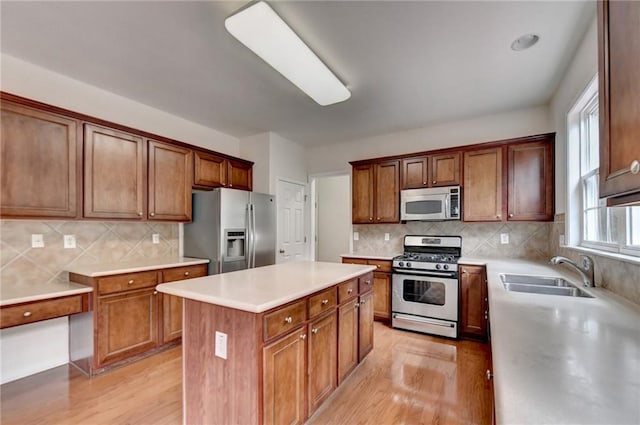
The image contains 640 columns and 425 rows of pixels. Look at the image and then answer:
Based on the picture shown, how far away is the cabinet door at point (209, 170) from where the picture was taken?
3463mm

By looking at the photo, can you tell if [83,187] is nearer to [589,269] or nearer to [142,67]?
[142,67]

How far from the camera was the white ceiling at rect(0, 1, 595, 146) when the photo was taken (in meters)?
1.81

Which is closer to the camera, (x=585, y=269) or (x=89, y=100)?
(x=585, y=269)

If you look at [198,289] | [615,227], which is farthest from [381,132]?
[198,289]

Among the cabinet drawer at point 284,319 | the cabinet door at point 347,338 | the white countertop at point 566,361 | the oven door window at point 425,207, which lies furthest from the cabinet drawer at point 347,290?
the oven door window at point 425,207

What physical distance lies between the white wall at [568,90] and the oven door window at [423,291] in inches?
56.8

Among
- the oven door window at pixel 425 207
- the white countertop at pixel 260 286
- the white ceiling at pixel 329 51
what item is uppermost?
the white ceiling at pixel 329 51

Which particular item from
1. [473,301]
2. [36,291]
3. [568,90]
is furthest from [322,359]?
[568,90]

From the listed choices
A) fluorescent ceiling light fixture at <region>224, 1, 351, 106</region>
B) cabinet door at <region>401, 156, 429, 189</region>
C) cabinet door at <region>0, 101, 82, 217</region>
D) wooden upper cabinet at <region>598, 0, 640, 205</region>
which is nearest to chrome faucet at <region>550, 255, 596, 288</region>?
wooden upper cabinet at <region>598, 0, 640, 205</region>

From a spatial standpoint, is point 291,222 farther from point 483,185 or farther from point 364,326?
point 483,185

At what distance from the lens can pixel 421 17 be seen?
1865 millimetres

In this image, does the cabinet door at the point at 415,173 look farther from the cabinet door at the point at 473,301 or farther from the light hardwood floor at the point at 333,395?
the light hardwood floor at the point at 333,395

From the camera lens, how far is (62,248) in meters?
2.62

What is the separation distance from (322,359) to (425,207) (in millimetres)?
2405
